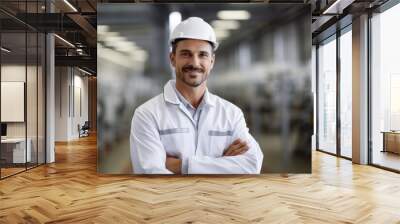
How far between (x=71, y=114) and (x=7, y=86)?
364 inches

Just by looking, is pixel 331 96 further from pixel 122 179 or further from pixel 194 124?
pixel 122 179

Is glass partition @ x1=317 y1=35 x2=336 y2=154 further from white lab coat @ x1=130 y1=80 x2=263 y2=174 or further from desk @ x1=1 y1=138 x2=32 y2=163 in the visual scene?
desk @ x1=1 y1=138 x2=32 y2=163

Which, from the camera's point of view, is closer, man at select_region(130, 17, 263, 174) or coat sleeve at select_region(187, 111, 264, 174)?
man at select_region(130, 17, 263, 174)

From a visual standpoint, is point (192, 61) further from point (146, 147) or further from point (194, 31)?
point (146, 147)

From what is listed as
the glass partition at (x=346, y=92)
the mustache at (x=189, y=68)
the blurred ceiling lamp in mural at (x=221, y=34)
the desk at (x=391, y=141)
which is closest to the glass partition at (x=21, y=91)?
the mustache at (x=189, y=68)

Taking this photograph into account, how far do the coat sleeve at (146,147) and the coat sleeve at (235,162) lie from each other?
18.6 inches

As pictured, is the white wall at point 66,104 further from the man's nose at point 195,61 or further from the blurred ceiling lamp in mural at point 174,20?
the man's nose at point 195,61

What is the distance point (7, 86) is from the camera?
650cm

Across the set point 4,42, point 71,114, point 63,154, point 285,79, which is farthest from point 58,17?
point 71,114

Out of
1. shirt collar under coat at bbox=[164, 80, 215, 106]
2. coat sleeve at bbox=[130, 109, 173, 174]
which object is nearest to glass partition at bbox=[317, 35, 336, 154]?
shirt collar under coat at bbox=[164, 80, 215, 106]

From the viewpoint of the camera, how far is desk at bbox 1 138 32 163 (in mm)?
6605

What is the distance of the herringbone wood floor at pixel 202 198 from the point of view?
159 inches

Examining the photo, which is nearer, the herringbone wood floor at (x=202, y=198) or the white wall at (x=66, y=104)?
the herringbone wood floor at (x=202, y=198)

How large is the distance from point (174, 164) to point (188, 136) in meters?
0.51
